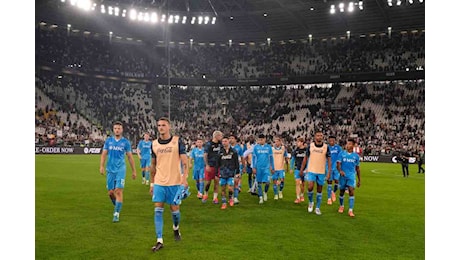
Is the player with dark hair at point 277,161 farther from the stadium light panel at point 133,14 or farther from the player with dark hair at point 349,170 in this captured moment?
the stadium light panel at point 133,14

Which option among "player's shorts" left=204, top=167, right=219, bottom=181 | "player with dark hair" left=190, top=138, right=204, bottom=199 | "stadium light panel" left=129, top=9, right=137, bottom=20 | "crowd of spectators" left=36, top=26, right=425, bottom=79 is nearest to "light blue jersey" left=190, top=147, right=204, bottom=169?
"player with dark hair" left=190, top=138, right=204, bottom=199

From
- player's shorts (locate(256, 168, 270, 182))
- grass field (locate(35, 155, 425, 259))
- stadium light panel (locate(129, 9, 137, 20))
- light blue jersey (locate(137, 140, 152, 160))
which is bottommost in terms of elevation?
grass field (locate(35, 155, 425, 259))

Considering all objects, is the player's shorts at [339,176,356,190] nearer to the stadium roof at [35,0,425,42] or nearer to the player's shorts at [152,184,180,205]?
the player's shorts at [152,184,180,205]

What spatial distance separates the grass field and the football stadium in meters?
0.15

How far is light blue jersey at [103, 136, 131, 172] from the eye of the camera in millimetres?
10438

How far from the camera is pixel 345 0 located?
41156 mm

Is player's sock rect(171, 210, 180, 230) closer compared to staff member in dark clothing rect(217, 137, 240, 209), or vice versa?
player's sock rect(171, 210, 180, 230)

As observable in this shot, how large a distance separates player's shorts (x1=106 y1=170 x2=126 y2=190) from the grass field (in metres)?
0.95

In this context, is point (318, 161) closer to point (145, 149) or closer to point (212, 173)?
point (212, 173)

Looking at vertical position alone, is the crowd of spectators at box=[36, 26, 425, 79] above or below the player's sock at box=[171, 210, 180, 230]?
above

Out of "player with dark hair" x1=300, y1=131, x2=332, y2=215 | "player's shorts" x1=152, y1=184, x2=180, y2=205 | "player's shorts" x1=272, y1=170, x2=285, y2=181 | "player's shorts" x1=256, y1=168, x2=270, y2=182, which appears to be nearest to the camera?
"player's shorts" x1=152, y1=184, x2=180, y2=205

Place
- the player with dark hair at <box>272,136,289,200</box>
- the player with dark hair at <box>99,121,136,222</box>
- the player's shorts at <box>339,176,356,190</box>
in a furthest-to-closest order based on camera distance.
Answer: the player with dark hair at <box>272,136,289,200</box>
the player's shorts at <box>339,176,356,190</box>
the player with dark hair at <box>99,121,136,222</box>

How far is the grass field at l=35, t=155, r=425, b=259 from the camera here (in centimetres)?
815
